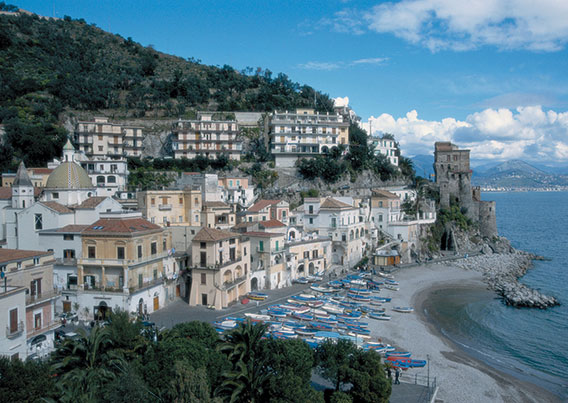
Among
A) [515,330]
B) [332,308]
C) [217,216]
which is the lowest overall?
[515,330]

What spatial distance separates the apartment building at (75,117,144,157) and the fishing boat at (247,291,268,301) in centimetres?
3544

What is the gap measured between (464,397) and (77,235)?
1105 inches

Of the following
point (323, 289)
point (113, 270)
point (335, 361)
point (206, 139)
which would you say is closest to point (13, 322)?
point (113, 270)

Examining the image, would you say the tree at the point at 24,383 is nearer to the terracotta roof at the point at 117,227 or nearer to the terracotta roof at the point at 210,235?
the terracotta roof at the point at 117,227

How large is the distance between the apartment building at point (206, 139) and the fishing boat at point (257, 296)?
105 feet

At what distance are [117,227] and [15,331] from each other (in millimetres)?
11550

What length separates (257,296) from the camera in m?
39.3

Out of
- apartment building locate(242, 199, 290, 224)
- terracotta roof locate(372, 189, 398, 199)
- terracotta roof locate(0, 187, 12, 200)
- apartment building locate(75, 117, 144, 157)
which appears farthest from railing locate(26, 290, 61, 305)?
terracotta roof locate(372, 189, 398, 199)

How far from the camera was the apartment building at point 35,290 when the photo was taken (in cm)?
2477

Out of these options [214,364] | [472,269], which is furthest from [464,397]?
[472,269]

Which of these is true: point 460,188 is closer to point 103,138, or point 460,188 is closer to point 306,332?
point 306,332

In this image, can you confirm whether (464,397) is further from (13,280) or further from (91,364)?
(13,280)

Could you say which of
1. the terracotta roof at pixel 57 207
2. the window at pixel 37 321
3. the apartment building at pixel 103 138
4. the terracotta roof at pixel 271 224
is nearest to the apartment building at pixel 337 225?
the terracotta roof at pixel 271 224

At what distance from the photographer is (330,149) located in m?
71.9
